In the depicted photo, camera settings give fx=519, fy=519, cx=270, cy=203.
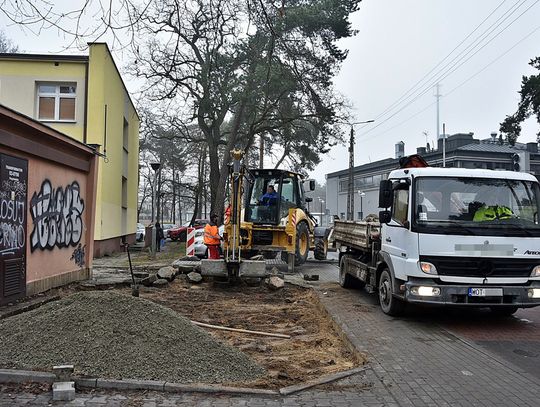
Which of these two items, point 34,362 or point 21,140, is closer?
point 34,362

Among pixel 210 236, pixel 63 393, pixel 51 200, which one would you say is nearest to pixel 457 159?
pixel 210 236

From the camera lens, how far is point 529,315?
32.4 feet

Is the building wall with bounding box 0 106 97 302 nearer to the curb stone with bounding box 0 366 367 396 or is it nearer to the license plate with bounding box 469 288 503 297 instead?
the curb stone with bounding box 0 366 367 396

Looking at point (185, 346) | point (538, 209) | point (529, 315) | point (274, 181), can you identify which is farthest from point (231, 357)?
point (274, 181)

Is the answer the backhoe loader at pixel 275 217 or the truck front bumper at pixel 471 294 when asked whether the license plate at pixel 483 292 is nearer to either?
the truck front bumper at pixel 471 294

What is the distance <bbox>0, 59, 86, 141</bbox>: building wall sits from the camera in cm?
2161

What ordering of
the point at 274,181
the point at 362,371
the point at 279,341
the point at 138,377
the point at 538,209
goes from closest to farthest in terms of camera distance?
the point at 138,377 → the point at 362,371 → the point at 279,341 → the point at 538,209 → the point at 274,181

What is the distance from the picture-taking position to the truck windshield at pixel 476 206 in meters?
8.22

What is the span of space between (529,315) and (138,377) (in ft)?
25.4

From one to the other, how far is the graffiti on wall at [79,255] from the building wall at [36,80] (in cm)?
1026

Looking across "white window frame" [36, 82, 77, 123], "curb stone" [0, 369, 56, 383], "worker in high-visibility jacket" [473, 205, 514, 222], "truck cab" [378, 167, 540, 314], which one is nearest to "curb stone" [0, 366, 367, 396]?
"curb stone" [0, 369, 56, 383]

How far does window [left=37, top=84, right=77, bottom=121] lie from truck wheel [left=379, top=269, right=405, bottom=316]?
16911 millimetres

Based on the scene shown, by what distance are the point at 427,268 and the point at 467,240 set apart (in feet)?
2.47

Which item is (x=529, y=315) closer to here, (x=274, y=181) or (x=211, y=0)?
(x=211, y=0)
